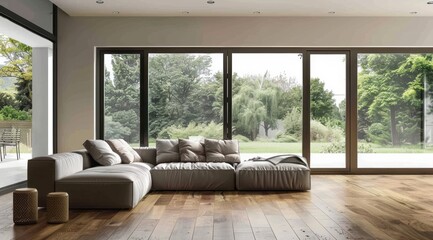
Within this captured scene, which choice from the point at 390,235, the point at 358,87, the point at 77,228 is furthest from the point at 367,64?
the point at 77,228

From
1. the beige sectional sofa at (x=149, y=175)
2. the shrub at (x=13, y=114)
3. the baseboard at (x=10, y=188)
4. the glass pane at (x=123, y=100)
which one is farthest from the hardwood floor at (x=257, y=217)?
the glass pane at (x=123, y=100)

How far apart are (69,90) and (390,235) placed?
20.8 feet

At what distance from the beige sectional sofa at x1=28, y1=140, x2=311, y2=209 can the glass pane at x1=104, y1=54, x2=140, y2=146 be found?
1106 mm

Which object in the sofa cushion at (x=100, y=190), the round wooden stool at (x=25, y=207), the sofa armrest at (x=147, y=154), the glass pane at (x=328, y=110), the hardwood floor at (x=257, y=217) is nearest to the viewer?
the hardwood floor at (x=257, y=217)

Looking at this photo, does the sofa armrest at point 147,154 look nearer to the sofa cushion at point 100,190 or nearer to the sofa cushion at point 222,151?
the sofa cushion at point 222,151

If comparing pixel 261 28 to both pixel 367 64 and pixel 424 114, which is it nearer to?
pixel 367 64

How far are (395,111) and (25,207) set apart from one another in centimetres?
684

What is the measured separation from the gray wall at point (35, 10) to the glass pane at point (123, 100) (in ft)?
4.39

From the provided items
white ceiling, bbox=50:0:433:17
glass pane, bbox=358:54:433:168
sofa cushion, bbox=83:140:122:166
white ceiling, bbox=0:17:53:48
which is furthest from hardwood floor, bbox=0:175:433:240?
white ceiling, bbox=50:0:433:17

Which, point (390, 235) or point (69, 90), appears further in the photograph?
point (69, 90)

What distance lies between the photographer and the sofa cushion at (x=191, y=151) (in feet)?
26.0

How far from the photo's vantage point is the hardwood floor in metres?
4.36

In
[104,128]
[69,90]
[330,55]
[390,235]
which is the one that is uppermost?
[330,55]

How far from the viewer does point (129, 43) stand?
904 cm
